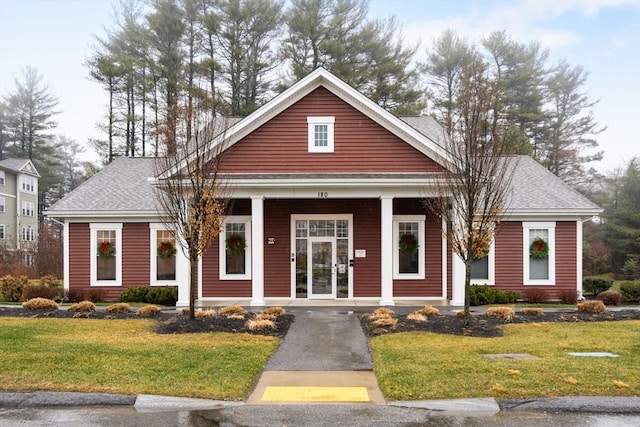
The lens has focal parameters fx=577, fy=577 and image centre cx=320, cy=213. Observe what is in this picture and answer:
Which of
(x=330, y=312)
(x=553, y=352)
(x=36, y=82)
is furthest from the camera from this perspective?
(x=36, y=82)

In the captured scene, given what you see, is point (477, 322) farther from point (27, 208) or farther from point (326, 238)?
point (27, 208)

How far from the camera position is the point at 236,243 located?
19.8 meters

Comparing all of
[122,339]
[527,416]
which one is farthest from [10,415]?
[527,416]

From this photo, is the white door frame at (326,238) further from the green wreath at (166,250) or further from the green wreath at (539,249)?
the green wreath at (539,249)

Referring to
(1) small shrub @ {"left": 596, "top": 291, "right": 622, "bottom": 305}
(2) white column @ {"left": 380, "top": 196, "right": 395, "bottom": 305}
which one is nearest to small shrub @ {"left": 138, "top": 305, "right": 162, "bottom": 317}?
(2) white column @ {"left": 380, "top": 196, "right": 395, "bottom": 305}

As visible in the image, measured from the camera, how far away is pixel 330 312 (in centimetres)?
1652

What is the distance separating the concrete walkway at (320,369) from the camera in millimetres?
8072

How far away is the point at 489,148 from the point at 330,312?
254 inches

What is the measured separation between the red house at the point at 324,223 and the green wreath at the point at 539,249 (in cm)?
16

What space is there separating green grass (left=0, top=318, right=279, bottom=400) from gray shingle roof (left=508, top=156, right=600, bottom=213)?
12467 mm

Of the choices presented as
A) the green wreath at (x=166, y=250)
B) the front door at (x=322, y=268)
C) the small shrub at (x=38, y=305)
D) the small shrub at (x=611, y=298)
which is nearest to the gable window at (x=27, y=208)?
the green wreath at (x=166, y=250)

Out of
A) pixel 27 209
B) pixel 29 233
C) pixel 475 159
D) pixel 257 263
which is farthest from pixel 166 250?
pixel 29 233

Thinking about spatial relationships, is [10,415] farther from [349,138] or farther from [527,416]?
[349,138]

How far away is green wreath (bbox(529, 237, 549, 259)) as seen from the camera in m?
20.6
